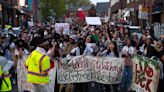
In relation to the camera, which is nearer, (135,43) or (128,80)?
(128,80)

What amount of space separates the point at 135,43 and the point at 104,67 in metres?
2.38

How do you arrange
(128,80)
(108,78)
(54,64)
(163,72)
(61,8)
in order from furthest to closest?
1. (61,8)
2. (128,80)
3. (108,78)
4. (54,64)
5. (163,72)

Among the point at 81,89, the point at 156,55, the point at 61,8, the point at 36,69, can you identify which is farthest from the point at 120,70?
the point at 61,8

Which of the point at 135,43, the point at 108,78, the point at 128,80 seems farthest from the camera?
the point at 135,43

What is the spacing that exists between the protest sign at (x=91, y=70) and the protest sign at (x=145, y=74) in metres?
0.98

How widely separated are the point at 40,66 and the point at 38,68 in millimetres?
58

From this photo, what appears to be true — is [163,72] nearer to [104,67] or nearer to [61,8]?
[104,67]

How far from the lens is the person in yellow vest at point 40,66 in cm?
873

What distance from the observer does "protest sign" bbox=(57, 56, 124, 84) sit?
38.0 ft

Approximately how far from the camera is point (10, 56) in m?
14.1

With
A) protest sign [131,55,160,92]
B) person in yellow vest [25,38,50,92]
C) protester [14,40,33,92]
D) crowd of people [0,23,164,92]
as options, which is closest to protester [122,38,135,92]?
crowd of people [0,23,164,92]

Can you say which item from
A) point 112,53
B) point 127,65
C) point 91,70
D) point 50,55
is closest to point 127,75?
point 127,65

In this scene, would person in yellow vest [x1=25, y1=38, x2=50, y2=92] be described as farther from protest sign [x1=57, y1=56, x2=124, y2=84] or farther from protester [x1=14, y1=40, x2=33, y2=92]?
protest sign [x1=57, y1=56, x2=124, y2=84]

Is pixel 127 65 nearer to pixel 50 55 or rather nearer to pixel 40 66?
pixel 50 55
